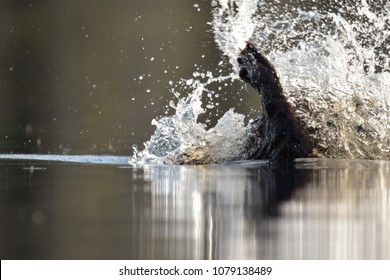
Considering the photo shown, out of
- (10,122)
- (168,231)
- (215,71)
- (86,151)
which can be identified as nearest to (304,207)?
(168,231)

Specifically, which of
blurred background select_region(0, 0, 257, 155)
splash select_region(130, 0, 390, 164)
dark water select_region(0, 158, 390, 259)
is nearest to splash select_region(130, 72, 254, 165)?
splash select_region(130, 0, 390, 164)

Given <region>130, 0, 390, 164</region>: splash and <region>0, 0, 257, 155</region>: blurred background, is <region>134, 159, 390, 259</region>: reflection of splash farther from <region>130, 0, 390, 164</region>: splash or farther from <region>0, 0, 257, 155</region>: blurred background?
<region>0, 0, 257, 155</region>: blurred background

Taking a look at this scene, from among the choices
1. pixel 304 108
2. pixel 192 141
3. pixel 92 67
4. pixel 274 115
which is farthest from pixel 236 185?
pixel 92 67

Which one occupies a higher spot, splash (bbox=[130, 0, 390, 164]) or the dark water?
splash (bbox=[130, 0, 390, 164])

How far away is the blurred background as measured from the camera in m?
12.0

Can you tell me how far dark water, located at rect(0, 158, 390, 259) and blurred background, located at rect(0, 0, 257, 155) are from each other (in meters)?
3.36

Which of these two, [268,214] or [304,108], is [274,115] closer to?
[304,108]

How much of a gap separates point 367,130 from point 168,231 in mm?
4713

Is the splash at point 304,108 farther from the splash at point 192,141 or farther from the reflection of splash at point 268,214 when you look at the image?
the reflection of splash at point 268,214

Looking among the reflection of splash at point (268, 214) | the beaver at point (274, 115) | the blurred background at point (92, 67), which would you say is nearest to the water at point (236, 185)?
the reflection of splash at point (268, 214)

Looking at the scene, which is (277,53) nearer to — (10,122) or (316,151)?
(316,151)

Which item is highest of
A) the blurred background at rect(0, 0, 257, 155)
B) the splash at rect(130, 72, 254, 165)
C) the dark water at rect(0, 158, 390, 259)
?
the blurred background at rect(0, 0, 257, 155)

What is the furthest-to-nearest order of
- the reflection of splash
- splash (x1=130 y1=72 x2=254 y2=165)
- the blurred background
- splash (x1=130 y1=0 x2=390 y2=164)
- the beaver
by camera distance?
1. the blurred background
2. splash (x1=130 y1=72 x2=254 y2=165)
3. splash (x1=130 y1=0 x2=390 y2=164)
4. the beaver
5. the reflection of splash

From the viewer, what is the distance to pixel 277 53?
8617 millimetres
